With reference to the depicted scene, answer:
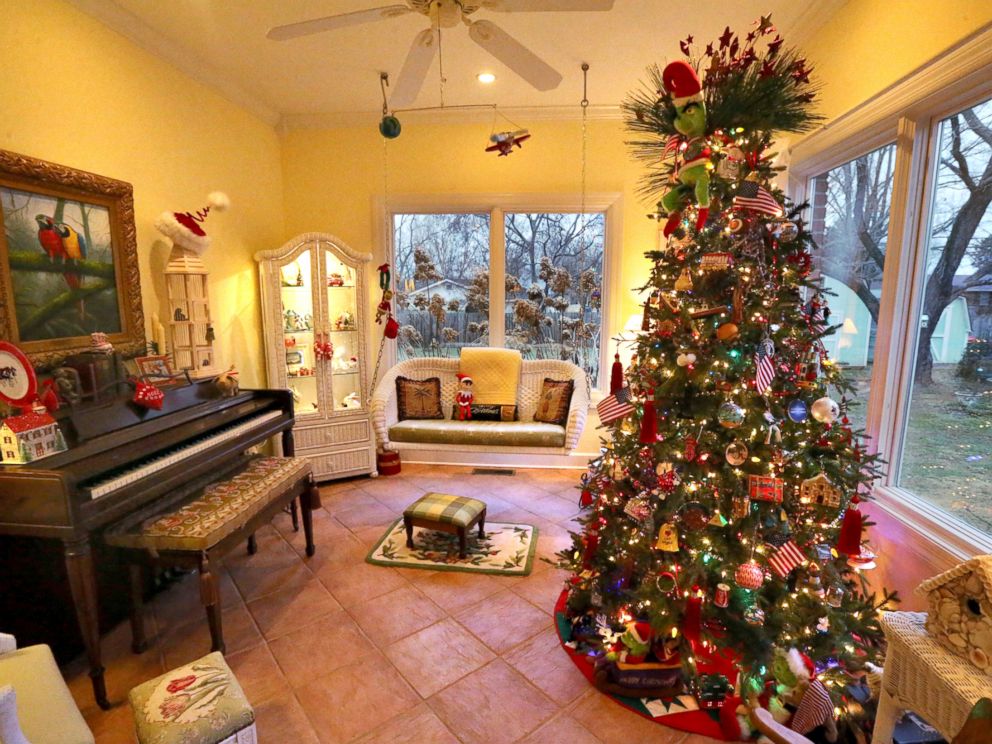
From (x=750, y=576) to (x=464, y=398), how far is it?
2811 mm

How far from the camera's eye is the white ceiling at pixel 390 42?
8.61 ft

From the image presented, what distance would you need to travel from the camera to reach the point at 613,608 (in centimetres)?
207

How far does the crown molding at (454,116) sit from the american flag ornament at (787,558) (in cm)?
356

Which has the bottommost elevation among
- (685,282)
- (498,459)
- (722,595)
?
(498,459)

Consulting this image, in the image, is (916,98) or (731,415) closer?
(731,415)

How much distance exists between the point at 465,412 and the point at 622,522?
2.30m

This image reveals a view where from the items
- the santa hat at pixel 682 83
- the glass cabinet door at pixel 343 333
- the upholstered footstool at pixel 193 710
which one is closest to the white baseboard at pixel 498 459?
the glass cabinet door at pixel 343 333

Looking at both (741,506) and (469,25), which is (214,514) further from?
(469,25)

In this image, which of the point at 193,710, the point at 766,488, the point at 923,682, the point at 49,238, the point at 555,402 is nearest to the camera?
the point at 923,682

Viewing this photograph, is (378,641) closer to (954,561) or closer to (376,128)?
(954,561)

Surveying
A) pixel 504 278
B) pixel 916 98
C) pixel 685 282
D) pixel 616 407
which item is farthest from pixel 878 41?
pixel 504 278

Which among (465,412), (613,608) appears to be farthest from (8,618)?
(465,412)

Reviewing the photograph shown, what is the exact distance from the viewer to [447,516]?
2805 millimetres

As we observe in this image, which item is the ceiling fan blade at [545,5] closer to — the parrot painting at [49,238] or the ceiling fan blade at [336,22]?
the ceiling fan blade at [336,22]
